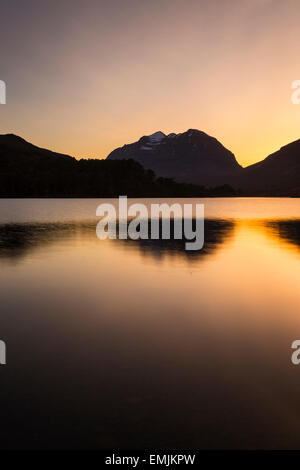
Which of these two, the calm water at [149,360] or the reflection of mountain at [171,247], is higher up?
the reflection of mountain at [171,247]

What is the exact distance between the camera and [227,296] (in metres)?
14.8

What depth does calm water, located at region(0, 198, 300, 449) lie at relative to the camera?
227 inches

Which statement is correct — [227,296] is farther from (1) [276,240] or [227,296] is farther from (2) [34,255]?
(1) [276,240]

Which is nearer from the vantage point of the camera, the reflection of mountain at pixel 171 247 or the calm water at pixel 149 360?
the calm water at pixel 149 360

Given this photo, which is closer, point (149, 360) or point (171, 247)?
point (149, 360)

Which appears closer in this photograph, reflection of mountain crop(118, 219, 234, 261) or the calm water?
the calm water

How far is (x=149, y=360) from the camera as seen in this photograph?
27.5 feet

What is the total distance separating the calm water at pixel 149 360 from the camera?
18.9ft
